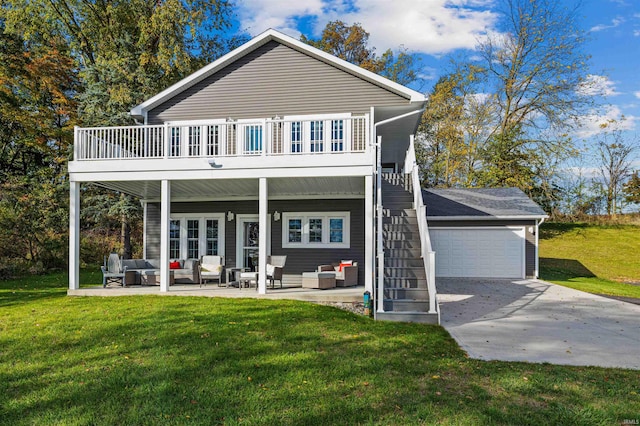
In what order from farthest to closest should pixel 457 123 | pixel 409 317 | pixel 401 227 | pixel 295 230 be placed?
pixel 457 123, pixel 295 230, pixel 401 227, pixel 409 317

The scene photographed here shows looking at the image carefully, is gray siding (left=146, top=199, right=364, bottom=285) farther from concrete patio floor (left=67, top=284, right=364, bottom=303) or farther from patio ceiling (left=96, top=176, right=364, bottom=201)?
concrete patio floor (left=67, top=284, right=364, bottom=303)

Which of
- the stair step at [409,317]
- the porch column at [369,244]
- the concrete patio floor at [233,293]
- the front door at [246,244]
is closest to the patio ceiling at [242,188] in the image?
the front door at [246,244]

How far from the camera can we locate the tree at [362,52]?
27755mm

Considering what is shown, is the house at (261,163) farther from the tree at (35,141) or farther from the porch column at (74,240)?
the tree at (35,141)

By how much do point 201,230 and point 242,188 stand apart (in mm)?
2654

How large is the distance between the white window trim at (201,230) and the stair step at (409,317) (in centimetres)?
703

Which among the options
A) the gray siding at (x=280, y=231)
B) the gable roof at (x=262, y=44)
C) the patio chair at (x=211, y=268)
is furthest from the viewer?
the gray siding at (x=280, y=231)

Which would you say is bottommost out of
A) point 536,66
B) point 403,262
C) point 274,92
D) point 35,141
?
point 403,262

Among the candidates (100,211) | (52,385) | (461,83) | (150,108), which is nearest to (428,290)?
(52,385)

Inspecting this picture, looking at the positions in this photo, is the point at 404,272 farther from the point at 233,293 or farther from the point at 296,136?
the point at 296,136

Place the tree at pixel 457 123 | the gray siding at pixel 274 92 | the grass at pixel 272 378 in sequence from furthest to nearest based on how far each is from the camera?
the tree at pixel 457 123
the gray siding at pixel 274 92
the grass at pixel 272 378

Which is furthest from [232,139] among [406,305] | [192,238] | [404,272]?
[406,305]

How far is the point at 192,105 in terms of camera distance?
12648mm

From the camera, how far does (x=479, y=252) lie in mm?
15344
